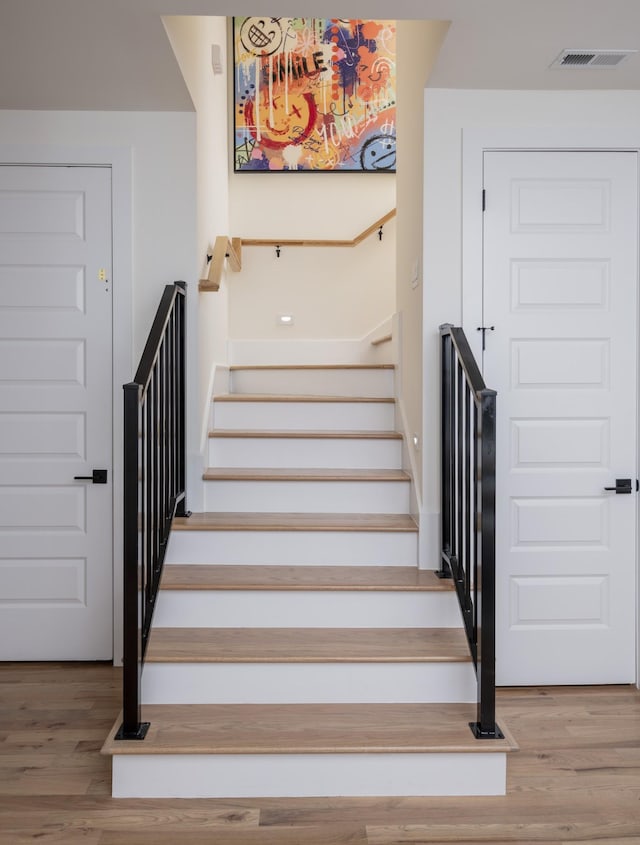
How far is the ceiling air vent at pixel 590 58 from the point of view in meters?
2.60

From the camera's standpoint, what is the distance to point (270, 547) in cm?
293

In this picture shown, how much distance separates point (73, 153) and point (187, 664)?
226cm

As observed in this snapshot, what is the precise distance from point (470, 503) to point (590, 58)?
5.83 ft

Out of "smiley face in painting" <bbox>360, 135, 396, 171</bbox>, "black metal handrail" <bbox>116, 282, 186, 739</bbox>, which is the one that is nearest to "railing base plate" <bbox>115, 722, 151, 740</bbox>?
"black metal handrail" <bbox>116, 282, 186, 739</bbox>

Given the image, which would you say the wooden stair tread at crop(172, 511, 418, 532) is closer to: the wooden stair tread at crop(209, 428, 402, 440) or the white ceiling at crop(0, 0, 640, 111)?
the wooden stair tread at crop(209, 428, 402, 440)

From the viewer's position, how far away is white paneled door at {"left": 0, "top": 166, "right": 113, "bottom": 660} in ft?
10.3

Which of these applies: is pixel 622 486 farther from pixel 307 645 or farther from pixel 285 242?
pixel 285 242

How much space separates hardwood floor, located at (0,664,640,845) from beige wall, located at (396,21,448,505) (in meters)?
1.16

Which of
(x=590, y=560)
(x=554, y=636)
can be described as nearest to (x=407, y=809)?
(x=554, y=636)

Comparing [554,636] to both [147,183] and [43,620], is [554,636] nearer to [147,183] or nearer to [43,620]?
[43,620]

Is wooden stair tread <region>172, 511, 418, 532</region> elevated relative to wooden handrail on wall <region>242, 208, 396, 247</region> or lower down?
lower down

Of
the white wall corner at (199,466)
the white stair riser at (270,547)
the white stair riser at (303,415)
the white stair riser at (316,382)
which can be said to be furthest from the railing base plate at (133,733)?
the white stair riser at (316,382)

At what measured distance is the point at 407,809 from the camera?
2098 mm

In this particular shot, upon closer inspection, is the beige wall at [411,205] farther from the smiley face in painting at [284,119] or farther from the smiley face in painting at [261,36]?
the smiley face in painting at [261,36]
